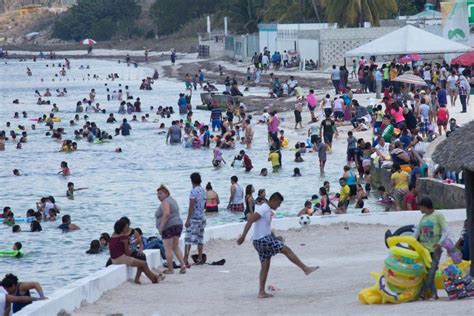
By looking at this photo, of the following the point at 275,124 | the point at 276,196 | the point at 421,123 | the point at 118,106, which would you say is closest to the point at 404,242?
the point at 276,196

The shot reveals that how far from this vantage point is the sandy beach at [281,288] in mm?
12805

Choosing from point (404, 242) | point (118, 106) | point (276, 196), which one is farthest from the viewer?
point (118, 106)

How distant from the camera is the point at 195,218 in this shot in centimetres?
1588

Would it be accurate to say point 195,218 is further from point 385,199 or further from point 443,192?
point 385,199

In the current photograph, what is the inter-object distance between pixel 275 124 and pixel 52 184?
6.59m

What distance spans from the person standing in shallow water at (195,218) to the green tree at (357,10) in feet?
156

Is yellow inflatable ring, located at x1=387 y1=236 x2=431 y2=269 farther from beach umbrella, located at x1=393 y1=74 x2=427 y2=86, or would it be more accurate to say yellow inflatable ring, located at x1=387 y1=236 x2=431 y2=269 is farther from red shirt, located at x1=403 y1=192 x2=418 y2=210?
beach umbrella, located at x1=393 y1=74 x2=427 y2=86

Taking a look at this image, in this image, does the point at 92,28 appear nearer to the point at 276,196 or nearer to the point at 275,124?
the point at 275,124

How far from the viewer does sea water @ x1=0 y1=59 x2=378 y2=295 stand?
76.2ft

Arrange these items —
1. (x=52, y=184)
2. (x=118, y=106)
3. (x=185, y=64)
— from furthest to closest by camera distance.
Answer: (x=185, y=64), (x=118, y=106), (x=52, y=184)

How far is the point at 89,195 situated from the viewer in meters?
31.8

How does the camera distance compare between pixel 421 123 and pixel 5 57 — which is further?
pixel 5 57

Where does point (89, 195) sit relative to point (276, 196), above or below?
below

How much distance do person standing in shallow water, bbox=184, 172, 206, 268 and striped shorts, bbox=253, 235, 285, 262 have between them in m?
2.19
